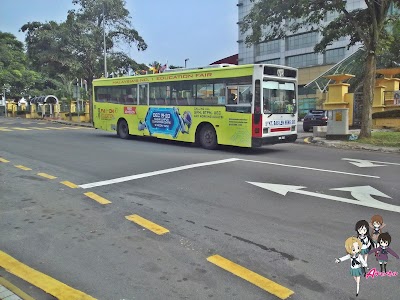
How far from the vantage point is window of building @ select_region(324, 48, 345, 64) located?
52.8 m

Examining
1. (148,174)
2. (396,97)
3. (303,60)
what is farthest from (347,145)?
(303,60)

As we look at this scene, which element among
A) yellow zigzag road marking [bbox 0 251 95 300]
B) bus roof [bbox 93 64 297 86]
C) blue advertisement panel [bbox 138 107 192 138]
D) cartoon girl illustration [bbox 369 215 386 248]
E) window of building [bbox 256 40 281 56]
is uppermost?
window of building [bbox 256 40 281 56]

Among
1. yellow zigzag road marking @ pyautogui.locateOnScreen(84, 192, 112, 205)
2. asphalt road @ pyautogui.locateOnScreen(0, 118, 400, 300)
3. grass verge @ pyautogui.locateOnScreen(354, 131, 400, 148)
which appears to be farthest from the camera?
grass verge @ pyautogui.locateOnScreen(354, 131, 400, 148)

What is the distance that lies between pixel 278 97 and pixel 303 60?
1867 inches

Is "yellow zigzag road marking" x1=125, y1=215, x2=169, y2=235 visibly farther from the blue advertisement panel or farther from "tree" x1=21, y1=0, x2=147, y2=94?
"tree" x1=21, y1=0, x2=147, y2=94

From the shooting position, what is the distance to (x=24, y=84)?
5597cm

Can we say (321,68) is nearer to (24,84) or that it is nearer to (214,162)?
(24,84)

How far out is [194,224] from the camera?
5477 millimetres

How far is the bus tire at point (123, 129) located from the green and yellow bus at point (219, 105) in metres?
0.66

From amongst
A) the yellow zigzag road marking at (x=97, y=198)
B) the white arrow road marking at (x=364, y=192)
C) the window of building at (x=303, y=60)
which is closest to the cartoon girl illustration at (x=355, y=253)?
the white arrow road marking at (x=364, y=192)

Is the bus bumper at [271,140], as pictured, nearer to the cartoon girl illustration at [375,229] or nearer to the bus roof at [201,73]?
the bus roof at [201,73]

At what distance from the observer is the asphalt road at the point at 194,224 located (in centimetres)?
378

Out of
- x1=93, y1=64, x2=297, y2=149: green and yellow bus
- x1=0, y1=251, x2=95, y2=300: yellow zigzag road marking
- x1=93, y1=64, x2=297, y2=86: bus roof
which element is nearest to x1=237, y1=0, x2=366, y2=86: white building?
x1=93, y1=64, x2=297, y2=86: bus roof

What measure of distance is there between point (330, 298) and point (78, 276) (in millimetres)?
2452
